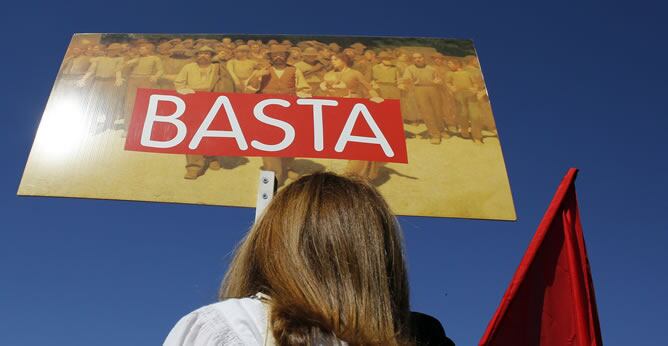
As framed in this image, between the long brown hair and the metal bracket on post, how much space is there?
0.69 metres

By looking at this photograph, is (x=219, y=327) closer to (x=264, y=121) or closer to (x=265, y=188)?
(x=265, y=188)

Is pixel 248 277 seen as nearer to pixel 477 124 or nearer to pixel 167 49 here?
pixel 477 124

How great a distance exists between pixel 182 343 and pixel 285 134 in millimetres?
1561

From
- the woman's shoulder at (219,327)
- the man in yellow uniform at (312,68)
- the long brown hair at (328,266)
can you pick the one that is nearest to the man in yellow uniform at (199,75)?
the man in yellow uniform at (312,68)

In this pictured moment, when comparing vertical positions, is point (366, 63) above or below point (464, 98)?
above

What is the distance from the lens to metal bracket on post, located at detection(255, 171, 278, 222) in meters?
2.29

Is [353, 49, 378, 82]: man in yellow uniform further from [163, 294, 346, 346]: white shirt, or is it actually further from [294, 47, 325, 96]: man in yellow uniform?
[163, 294, 346, 346]: white shirt

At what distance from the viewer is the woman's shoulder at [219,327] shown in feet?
3.96

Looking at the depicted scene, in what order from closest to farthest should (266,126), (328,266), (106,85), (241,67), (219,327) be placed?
(219,327) < (328,266) < (266,126) < (106,85) < (241,67)

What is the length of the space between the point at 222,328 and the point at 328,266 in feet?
0.92

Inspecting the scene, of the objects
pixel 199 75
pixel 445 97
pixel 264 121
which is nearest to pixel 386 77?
pixel 445 97

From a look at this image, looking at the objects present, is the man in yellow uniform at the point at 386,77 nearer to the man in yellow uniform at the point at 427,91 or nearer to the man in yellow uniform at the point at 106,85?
the man in yellow uniform at the point at 427,91

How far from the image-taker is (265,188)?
7.65 feet

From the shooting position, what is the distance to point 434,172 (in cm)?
260
